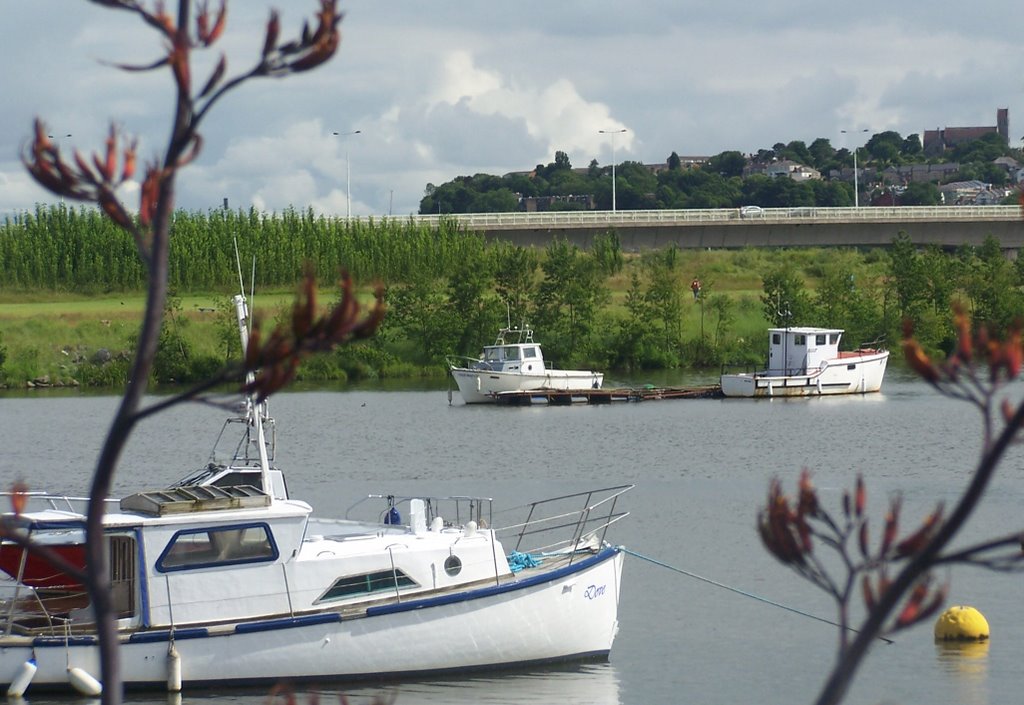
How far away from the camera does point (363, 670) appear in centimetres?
2206

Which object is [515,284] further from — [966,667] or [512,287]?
[966,667]

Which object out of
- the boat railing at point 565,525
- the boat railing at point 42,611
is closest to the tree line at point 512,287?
the boat railing at point 565,525

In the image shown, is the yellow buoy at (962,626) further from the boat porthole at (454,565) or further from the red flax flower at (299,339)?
the red flax flower at (299,339)

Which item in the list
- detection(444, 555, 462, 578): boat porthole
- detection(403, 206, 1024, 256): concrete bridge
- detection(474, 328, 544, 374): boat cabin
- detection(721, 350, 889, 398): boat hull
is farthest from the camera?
detection(403, 206, 1024, 256): concrete bridge

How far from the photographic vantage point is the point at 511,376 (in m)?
76.0

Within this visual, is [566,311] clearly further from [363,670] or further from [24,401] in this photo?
[363,670]

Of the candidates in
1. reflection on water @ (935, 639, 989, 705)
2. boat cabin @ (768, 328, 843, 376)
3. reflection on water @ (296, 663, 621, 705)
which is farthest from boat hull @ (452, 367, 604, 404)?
reflection on water @ (296, 663, 621, 705)

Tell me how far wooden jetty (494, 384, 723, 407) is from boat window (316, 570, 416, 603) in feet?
168

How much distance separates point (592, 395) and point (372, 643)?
52380 mm

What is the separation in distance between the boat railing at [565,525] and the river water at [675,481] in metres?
0.90

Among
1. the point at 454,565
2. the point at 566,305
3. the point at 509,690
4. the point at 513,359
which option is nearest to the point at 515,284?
the point at 566,305

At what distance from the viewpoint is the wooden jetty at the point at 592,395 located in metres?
73.8

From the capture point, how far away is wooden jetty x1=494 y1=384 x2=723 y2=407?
2904 inches

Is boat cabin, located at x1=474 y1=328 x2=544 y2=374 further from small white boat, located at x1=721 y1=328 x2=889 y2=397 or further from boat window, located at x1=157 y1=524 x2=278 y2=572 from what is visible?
boat window, located at x1=157 y1=524 x2=278 y2=572
